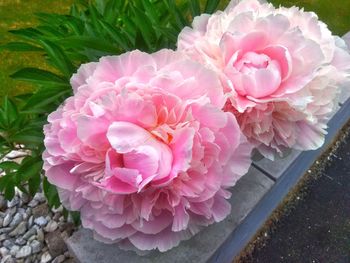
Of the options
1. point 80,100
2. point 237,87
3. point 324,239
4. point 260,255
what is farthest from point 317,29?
point 324,239

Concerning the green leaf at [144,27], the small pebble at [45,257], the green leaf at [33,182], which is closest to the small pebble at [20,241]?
the small pebble at [45,257]

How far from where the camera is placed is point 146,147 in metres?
0.59

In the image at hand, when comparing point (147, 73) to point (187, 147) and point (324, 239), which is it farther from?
point (324, 239)

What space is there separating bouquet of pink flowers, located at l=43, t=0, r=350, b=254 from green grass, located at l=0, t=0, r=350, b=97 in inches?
64.2

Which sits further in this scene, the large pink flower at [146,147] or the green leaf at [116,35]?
the green leaf at [116,35]

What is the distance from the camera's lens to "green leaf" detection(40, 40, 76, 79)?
1.04m

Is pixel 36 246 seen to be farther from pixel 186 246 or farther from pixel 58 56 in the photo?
pixel 58 56

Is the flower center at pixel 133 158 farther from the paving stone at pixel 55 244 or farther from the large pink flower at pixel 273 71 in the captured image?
the paving stone at pixel 55 244

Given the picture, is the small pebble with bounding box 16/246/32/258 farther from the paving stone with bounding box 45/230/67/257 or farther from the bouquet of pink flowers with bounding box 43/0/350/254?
the bouquet of pink flowers with bounding box 43/0/350/254

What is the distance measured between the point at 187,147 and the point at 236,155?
4.8 inches

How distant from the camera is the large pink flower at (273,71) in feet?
2.19

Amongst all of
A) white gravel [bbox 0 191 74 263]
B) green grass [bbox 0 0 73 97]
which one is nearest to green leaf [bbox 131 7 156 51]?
white gravel [bbox 0 191 74 263]

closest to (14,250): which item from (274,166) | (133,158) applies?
(274,166)

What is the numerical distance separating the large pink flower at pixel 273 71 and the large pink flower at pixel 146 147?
0.05 metres
